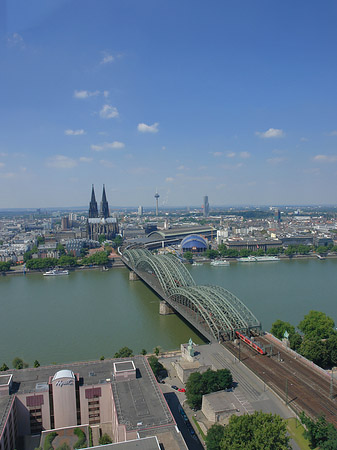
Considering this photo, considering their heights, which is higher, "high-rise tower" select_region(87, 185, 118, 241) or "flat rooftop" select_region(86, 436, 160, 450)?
"high-rise tower" select_region(87, 185, 118, 241)

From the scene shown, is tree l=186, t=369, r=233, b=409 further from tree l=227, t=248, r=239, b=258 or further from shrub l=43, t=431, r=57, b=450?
tree l=227, t=248, r=239, b=258

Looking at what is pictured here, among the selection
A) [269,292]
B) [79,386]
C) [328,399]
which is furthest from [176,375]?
[269,292]

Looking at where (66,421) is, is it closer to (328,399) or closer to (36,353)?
(36,353)

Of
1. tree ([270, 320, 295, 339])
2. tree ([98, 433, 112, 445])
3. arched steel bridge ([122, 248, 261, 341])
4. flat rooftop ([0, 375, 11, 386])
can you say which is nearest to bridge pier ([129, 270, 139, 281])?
arched steel bridge ([122, 248, 261, 341])

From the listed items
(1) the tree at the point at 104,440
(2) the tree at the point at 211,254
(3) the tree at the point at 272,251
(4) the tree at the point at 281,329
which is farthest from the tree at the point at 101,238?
(1) the tree at the point at 104,440

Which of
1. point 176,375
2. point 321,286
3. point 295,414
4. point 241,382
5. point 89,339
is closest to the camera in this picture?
point 295,414

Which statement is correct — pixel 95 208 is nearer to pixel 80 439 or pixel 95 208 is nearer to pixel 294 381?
pixel 294 381

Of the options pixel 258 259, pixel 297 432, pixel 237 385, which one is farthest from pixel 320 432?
pixel 258 259
